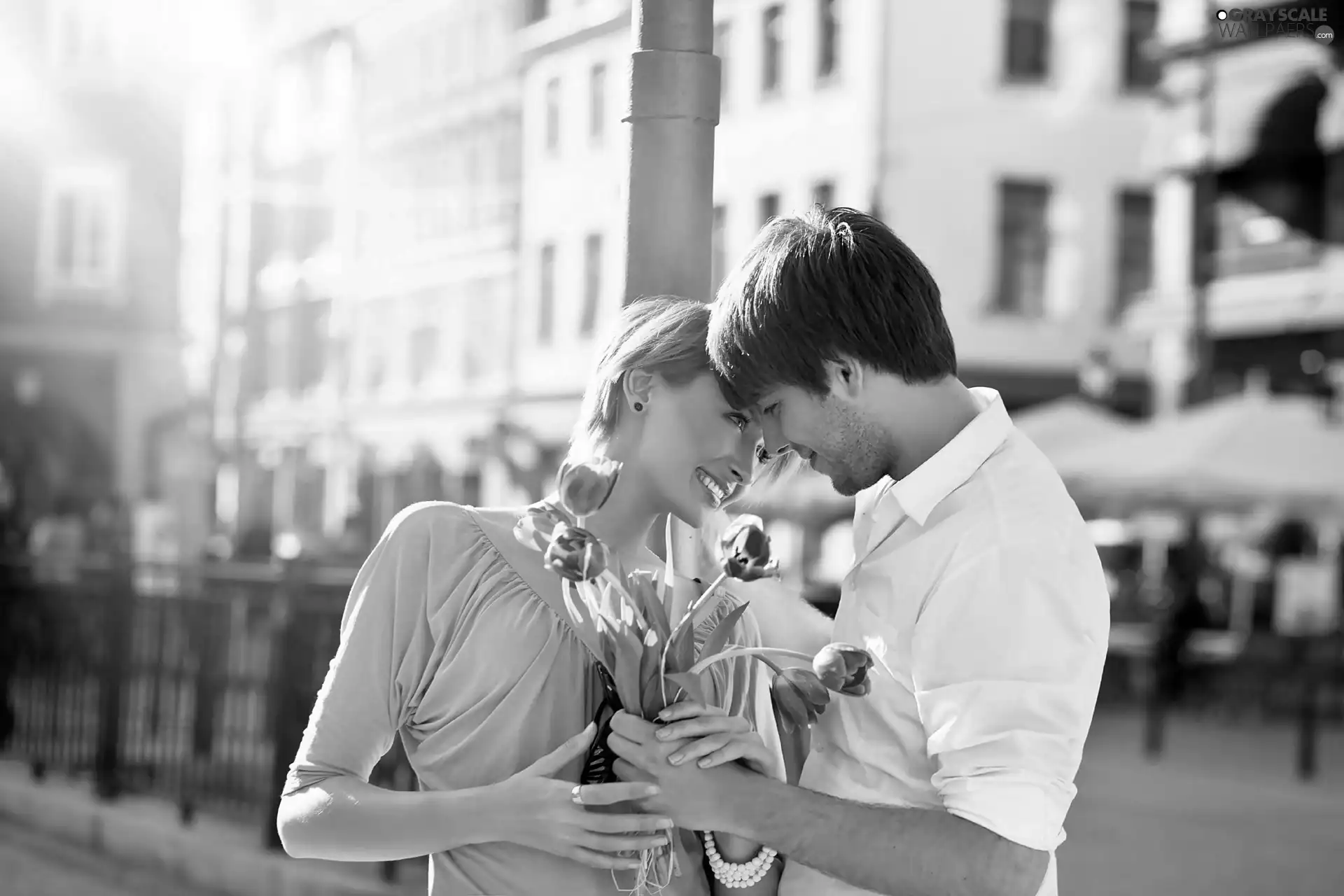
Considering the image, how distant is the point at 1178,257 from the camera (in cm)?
2361

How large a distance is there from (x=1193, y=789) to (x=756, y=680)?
9.07m

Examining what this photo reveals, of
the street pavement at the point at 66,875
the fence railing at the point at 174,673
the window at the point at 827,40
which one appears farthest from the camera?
the window at the point at 827,40

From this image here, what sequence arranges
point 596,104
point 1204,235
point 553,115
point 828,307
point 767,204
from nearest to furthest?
point 828,307 → point 1204,235 → point 767,204 → point 596,104 → point 553,115

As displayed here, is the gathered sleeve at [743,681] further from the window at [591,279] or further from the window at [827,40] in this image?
the window at [591,279]

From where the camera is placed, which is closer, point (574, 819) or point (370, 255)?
point (574, 819)

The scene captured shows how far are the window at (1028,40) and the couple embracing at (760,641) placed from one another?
2718 centimetres

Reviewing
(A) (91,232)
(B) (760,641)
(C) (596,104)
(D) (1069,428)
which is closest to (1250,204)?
(D) (1069,428)

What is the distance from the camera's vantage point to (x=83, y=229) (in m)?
36.6

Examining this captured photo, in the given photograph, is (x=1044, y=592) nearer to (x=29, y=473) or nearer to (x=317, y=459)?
(x=29, y=473)

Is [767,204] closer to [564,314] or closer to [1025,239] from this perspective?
[1025,239]

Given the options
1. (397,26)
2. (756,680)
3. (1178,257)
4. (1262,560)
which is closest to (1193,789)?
(756,680)

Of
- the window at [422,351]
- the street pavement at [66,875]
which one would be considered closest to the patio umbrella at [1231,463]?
the street pavement at [66,875]

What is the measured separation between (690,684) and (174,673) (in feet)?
22.8

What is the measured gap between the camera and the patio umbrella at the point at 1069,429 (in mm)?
17438
